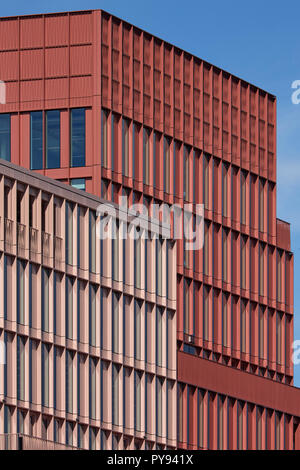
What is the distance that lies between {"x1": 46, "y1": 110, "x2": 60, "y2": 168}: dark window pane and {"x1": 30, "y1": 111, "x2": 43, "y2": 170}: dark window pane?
1.57 feet

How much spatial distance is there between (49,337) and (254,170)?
44.2 metres

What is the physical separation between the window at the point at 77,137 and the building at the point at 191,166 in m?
0.07

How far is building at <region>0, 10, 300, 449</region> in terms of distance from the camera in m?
154

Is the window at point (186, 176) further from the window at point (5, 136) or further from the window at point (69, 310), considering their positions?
the window at point (69, 310)

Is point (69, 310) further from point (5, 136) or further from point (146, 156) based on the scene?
point (146, 156)

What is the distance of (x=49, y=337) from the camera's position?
430 ft

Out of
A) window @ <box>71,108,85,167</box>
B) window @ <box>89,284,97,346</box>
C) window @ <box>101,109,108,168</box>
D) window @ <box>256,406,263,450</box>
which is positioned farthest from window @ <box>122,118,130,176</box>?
window @ <box>256,406,263,450</box>

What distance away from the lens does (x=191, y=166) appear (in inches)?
6417

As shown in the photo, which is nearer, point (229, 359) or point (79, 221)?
point (79, 221)

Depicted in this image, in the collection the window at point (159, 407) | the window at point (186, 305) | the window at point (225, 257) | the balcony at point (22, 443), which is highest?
the window at point (225, 257)

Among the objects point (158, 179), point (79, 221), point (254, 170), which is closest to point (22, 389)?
point (79, 221)

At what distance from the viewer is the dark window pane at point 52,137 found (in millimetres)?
153250

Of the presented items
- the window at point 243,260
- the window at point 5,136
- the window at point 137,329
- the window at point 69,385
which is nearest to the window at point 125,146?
the window at point 5,136

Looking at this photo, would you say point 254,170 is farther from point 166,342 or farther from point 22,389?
point 22,389
